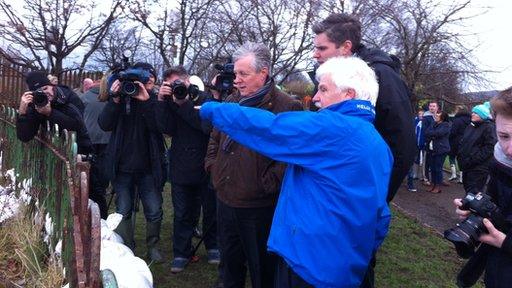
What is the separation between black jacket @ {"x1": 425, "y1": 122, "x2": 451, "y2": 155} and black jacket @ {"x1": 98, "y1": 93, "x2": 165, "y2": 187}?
7.53m

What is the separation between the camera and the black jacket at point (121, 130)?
4.41 m

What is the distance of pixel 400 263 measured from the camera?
210 inches

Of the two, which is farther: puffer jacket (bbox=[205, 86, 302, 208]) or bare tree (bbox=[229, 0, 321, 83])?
bare tree (bbox=[229, 0, 321, 83])

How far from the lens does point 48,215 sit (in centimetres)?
386

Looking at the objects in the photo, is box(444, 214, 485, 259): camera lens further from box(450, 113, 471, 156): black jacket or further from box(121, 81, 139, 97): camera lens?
box(450, 113, 471, 156): black jacket

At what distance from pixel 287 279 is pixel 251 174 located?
943 millimetres

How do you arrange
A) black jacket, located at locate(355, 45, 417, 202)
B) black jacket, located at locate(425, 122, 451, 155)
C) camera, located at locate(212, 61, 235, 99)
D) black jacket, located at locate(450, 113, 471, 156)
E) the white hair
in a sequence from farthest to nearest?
1. black jacket, located at locate(425, 122, 451, 155)
2. black jacket, located at locate(450, 113, 471, 156)
3. camera, located at locate(212, 61, 235, 99)
4. black jacket, located at locate(355, 45, 417, 202)
5. the white hair

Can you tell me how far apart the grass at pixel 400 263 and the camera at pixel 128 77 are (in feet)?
5.31

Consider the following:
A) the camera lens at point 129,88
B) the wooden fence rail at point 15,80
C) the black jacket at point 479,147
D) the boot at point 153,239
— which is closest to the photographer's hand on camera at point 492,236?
the camera lens at point 129,88

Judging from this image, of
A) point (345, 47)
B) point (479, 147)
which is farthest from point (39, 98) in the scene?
point (479, 147)

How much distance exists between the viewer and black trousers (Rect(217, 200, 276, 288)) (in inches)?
128

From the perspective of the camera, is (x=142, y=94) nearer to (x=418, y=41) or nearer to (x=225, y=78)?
(x=225, y=78)

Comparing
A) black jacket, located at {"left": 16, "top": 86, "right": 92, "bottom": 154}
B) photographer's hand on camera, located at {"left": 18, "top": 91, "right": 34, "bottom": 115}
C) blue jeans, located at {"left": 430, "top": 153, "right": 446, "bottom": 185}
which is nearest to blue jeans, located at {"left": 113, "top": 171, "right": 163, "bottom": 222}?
black jacket, located at {"left": 16, "top": 86, "right": 92, "bottom": 154}

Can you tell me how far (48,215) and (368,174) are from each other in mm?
2679
